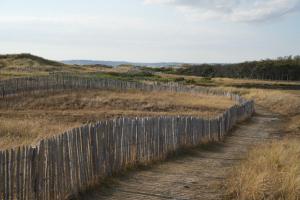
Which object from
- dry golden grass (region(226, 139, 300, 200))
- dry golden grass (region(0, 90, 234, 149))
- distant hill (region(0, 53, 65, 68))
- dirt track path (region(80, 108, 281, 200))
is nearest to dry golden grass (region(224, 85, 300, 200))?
dry golden grass (region(226, 139, 300, 200))

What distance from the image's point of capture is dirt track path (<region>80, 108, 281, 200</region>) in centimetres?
931

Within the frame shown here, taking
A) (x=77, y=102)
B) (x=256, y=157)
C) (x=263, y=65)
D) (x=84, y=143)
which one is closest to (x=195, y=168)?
(x=256, y=157)

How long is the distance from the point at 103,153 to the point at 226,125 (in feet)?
38.1

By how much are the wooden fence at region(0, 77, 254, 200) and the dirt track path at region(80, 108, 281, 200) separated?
420 mm

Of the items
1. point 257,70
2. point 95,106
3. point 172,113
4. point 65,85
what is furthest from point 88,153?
point 257,70

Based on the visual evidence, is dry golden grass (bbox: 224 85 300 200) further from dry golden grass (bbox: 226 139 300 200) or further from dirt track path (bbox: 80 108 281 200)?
dirt track path (bbox: 80 108 281 200)

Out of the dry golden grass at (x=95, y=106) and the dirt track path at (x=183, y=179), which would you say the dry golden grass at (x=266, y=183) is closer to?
the dirt track path at (x=183, y=179)

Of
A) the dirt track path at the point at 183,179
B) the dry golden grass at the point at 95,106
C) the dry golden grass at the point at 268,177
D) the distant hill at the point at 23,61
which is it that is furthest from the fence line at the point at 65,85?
the distant hill at the point at 23,61

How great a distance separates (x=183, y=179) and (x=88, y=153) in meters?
2.39

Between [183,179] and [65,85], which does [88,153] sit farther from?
[65,85]

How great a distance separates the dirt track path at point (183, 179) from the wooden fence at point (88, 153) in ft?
1.38

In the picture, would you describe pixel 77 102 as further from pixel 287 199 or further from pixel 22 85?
pixel 287 199

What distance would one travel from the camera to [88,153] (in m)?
9.83

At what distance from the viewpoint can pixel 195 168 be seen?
1239 centimetres
